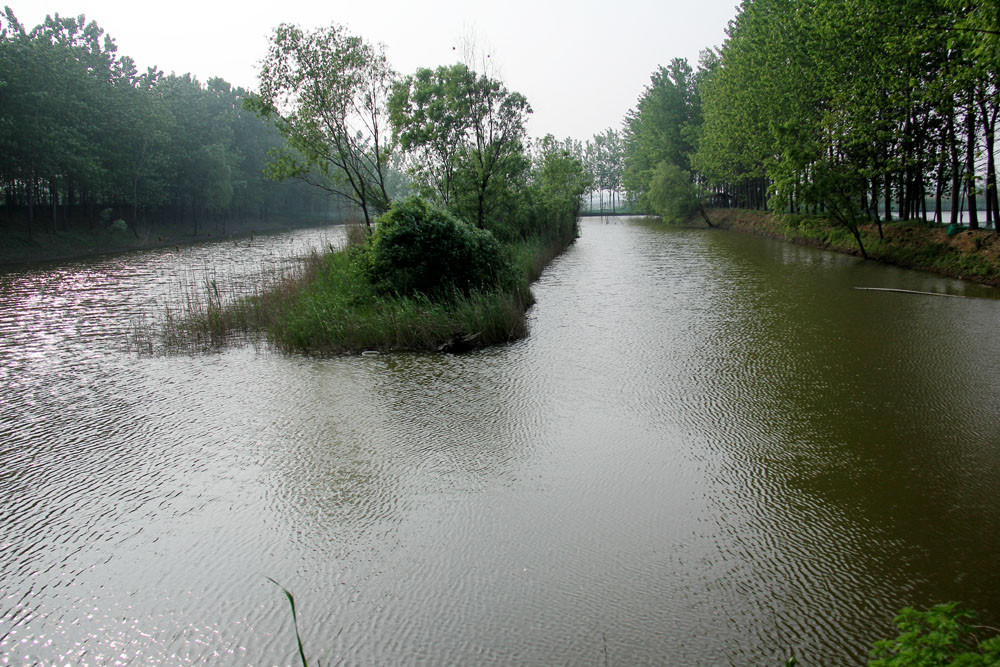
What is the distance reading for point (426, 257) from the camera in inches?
362

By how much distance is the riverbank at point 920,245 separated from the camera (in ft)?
39.8

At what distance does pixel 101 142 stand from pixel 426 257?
1228 inches

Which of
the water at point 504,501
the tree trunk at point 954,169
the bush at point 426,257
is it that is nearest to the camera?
the water at point 504,501

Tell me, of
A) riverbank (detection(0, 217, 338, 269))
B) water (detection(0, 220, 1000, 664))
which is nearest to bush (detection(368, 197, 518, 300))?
water (detection(0, 220, 1000, 664))

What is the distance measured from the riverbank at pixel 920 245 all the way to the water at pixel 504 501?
18.1ft

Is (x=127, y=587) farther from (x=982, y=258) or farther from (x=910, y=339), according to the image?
(x=982, y=258)

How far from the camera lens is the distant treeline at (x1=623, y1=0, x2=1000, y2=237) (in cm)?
1242

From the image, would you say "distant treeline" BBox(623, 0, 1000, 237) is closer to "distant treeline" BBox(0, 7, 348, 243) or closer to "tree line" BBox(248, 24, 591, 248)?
"tree line" BBox(248, 24, 591, 248)

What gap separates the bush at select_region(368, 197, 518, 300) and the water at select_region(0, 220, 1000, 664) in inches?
71.9

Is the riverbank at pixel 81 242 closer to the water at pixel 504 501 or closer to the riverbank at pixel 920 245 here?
the water at pixel 504 501

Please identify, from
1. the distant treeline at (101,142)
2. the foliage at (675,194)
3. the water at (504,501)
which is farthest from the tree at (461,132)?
the foliage at (675,194)

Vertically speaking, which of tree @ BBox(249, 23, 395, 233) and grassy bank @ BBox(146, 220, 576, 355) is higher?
tree @ BBox(249, 23, 395, 233)

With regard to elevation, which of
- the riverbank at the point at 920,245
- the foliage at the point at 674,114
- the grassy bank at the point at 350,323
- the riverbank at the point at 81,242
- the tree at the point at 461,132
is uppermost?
the foliage at the point at 674,114

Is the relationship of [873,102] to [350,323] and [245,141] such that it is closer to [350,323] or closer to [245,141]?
[350,323]
